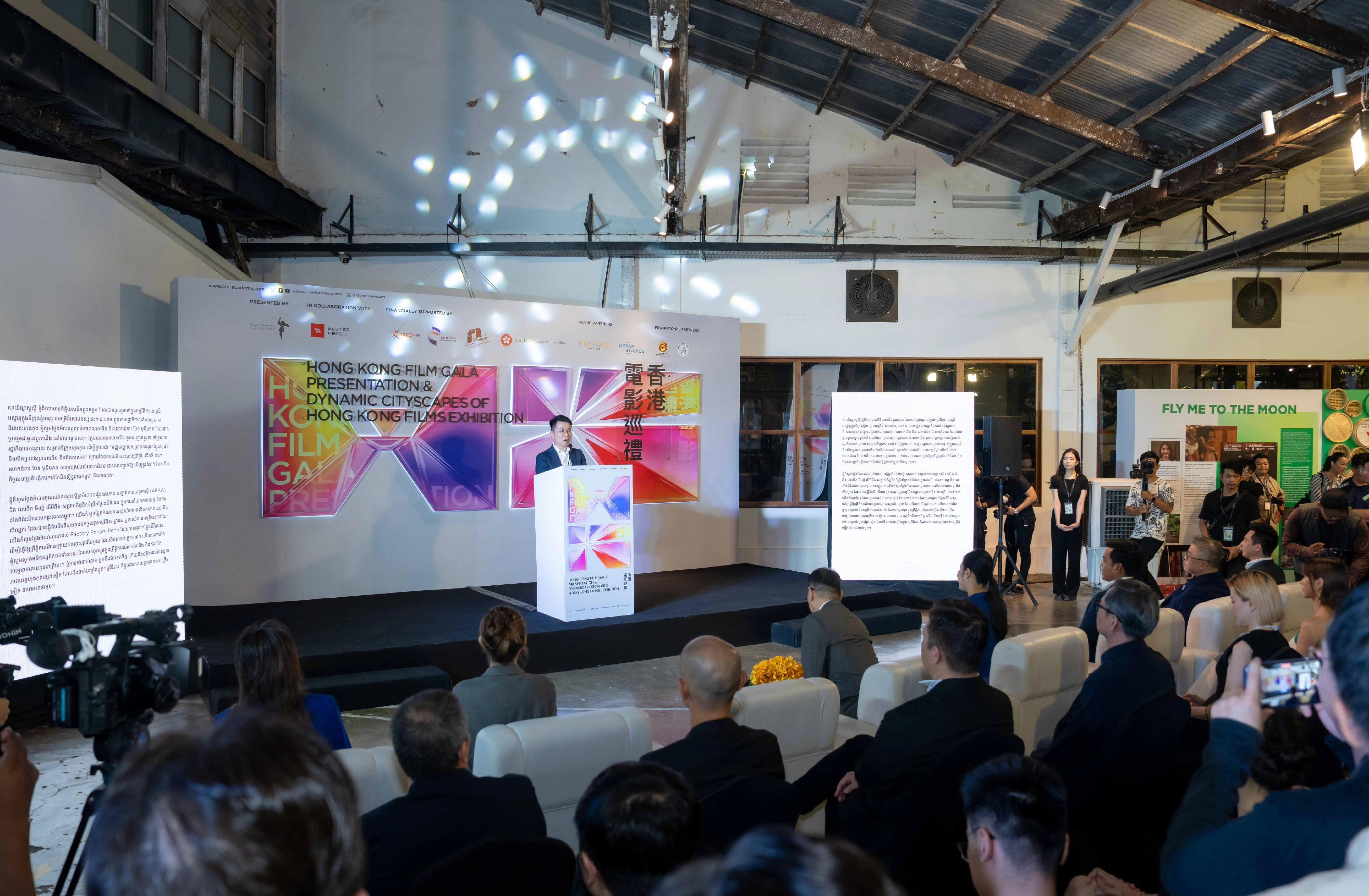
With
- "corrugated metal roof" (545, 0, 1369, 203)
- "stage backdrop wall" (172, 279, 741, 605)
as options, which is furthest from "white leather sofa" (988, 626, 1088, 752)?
"stage backdrop wall" (172, 279, 741, 605)

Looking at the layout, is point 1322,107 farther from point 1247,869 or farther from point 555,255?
point 555,255

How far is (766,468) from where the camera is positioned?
9.28 metres

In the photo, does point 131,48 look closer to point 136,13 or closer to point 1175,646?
point 136,13

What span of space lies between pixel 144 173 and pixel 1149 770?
7669 millimetres

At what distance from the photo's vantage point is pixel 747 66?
28.8 ft

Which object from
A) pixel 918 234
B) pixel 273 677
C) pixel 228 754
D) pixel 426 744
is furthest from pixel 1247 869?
pixel 918 234

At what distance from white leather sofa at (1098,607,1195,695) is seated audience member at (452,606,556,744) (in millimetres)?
2527

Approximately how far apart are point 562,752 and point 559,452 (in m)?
3.88

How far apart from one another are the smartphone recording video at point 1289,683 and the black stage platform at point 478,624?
14.9 feet

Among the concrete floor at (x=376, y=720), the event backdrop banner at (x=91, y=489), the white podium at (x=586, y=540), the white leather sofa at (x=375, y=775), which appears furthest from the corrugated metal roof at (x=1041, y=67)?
the white leather sofa at (x=375, y=775)

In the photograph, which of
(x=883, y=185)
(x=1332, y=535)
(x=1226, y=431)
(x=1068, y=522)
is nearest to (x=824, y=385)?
(x=883, y=185)

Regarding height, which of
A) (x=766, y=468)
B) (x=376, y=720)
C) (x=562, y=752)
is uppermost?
(x=766, y=468)

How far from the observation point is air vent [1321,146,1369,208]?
30.0 feet

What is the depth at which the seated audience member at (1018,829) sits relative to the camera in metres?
1.53
